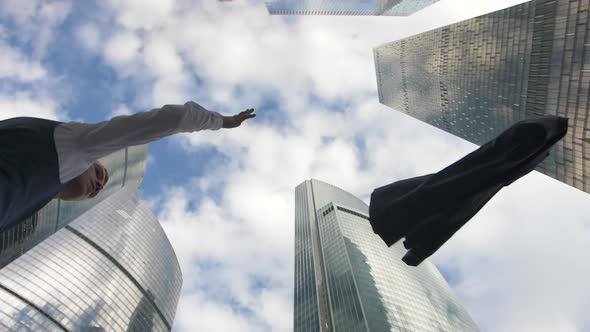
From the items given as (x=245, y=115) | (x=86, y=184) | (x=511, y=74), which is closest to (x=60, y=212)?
(x=86, y=184)

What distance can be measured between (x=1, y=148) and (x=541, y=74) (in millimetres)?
61445

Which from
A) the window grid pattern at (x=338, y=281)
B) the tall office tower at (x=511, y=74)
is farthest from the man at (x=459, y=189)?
the window grid pattern at (x=338, y=281)

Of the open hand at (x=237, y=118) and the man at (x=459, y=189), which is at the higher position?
the open hand at (x=237, y=118)

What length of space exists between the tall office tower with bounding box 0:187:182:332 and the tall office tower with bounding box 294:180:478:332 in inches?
1656

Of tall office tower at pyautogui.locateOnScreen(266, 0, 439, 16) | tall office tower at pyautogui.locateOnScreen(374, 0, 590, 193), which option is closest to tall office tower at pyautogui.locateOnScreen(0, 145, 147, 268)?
tall office tower at pyautogui.locateOnScreen(266, 0, 439, 16)

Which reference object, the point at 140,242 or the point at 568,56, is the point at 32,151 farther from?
the point at 140,242

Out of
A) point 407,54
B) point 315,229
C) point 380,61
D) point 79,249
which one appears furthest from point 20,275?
point 380,61

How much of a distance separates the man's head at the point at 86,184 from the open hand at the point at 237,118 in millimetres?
1418

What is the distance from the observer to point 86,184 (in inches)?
138

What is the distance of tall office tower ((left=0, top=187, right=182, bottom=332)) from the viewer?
67750 millimetres

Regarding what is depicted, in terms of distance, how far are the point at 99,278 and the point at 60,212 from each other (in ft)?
95.5

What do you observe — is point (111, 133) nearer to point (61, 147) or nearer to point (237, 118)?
point (61, 147)

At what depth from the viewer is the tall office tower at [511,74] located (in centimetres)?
4170

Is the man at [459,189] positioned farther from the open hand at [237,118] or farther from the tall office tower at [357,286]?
the tall office tower at [357,286]
